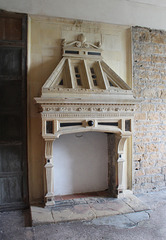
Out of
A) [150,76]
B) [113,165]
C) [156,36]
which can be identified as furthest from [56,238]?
[156,36]

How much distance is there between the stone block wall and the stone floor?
0.91 meters

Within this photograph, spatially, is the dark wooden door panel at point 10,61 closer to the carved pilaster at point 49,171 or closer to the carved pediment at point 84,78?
the carved pediment at point 84,78

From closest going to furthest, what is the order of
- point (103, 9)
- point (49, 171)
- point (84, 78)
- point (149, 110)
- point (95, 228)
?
point (95, 228), point (49, 171), point (84, 78), point (103, 9), point (149, 110)

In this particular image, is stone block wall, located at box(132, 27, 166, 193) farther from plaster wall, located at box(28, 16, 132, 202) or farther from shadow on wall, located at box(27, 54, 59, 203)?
shadow on wall, located at box(27, 54, 59, 203)

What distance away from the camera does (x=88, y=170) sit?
147 inches

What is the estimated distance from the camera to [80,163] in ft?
12.1

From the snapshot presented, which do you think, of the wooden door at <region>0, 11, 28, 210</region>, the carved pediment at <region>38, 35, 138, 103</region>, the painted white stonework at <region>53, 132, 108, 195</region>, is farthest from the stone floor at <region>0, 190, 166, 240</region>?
the carved pediment at <region>38, 35, 138, 103</region>

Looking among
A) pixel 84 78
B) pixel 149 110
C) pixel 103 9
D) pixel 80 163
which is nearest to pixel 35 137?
pixel 80 163

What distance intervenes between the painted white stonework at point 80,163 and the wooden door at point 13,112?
59 cm

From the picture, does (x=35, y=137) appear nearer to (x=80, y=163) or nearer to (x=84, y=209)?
(x=80, y=163)

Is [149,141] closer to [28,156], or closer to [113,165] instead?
[113,165]

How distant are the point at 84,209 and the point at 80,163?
0.83 m

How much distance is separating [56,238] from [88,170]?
143cm

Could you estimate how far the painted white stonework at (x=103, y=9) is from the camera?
3330mm
